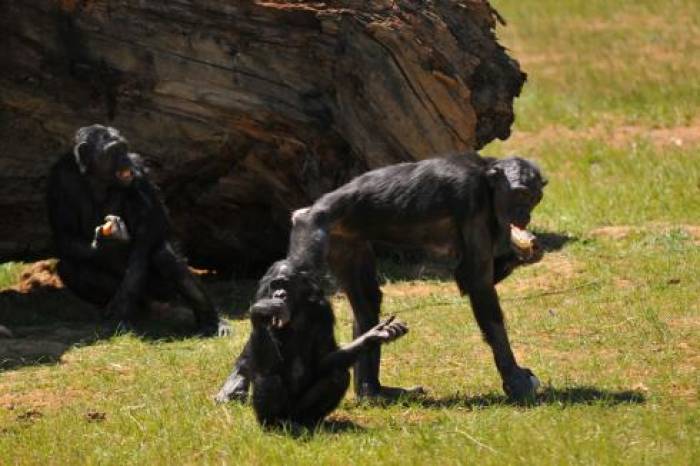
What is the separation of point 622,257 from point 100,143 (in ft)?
14.3

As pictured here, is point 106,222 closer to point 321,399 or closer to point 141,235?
point 141,235

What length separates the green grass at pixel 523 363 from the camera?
22.4 ft

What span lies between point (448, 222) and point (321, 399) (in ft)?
4.29

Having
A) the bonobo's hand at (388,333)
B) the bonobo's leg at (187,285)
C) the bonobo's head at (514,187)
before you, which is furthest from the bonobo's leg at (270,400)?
the bonobo's leg at (187,285)

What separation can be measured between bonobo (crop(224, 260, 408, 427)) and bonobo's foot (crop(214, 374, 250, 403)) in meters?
0.63

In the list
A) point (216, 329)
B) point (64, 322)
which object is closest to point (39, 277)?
point (64, 322)

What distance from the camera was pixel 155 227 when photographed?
10.8 meters

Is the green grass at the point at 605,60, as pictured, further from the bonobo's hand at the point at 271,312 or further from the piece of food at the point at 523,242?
the bonobo's hand at the point at 271,312

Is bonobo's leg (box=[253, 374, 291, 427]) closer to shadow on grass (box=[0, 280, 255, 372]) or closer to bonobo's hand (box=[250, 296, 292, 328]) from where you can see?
bonobo's hand (box=[250, 296, 292, 328])

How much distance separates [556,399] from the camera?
7.56 meters

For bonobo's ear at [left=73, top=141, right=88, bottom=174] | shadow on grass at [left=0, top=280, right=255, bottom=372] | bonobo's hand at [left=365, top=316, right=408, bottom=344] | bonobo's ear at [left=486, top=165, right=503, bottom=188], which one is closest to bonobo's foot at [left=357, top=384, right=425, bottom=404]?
bonobo's hand at [left=365, top=316, right=408, bottom=344]

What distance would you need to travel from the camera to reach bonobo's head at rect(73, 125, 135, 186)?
412 inches

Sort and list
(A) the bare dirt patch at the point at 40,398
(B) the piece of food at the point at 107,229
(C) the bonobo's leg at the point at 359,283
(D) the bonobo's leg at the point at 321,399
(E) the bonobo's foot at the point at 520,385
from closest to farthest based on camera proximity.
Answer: (D) the bonobo's leg at the point at 321,399 → (E) the bonobo's foot at the point at 520,385 → (C) the bonobo's leg at the point at 359,283 → (A) the bare dirt patch at the point at 40,398 → (B) the piece of food at the point at 107,229

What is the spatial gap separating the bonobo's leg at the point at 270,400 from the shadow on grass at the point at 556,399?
92 centimetres
